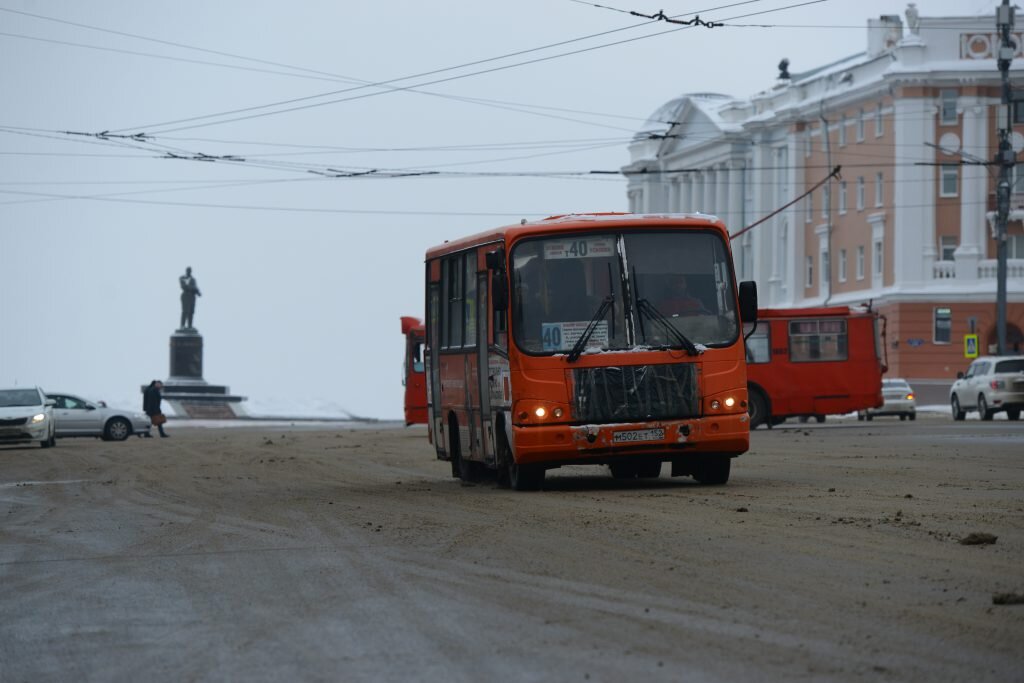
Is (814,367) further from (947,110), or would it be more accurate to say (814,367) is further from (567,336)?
(947,110)

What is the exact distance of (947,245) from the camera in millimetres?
85312

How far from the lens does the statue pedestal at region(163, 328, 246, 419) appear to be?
8112 cm

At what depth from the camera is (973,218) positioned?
277ft

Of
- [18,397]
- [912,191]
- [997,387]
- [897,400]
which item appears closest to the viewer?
[18,397]

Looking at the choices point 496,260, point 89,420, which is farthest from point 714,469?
point 89,420

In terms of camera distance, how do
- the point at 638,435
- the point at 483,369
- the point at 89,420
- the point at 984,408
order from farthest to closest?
the point at 89,420, the point at 984,408, the point at 483,369, the point at 638,435

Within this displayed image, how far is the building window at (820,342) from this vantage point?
1919 inches

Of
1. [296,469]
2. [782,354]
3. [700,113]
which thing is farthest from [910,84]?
[296,469]

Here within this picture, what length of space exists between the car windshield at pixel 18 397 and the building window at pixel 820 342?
60.6 ft

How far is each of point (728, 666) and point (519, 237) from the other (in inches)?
473

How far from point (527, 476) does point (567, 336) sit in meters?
1.57

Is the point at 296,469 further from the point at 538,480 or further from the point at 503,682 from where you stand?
the point at 503,682

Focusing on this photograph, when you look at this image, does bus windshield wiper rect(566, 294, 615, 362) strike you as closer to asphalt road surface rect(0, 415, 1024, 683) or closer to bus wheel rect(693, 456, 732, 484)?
asphalt road surface rect(0, 415, 1024, 683)

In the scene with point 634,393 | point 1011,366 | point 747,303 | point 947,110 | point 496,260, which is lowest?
point 1011,366
